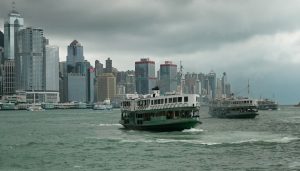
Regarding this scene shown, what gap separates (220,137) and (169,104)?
11.9 m

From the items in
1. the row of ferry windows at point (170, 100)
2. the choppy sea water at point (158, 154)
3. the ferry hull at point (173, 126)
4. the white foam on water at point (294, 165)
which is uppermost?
the row of ferry windows at point (170, 100)

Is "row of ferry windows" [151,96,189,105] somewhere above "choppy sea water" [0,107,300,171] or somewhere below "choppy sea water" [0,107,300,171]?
above

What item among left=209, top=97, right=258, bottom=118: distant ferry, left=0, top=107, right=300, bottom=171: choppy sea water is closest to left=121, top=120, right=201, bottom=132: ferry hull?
left=0, top=107, right=300, bottom=171: choppy sea water

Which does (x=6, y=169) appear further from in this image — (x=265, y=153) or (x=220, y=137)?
(x=220, y=137)

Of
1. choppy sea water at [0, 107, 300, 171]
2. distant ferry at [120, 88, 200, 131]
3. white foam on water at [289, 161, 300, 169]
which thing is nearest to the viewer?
white foam on water at [289, 161, 300, 169]

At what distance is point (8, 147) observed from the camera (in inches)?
→ 2813

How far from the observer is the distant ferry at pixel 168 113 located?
3435 inches

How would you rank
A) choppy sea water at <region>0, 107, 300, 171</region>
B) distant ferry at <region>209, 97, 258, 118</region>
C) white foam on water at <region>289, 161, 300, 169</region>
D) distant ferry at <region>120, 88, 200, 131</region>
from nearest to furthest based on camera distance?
white foam on water at <region>289, 161, 300, 169</region> < choppy sea water at <region>0, 107, 300, 171</region> < distant ferry at <region>120, 88, 200, 131</region> < distant ferry at <region>209, 97, 258, 118</region>

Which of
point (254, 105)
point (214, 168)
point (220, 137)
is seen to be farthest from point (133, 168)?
point (254, 105)

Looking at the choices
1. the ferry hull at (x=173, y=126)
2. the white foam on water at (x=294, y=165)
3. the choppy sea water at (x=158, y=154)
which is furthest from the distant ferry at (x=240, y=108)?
the white foam on water at (x=294, y=165)

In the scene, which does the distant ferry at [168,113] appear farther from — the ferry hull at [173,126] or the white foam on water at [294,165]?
the white foam on water at [294,165]

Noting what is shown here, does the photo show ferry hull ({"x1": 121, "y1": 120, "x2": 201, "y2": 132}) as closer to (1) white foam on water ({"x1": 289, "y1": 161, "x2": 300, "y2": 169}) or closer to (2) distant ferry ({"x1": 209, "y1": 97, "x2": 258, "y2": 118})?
(1) white foam on water ({"x1": 289, "y1": 161, "x2": 300, "y2": 169})

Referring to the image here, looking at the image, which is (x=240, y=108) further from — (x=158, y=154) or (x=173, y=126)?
(x=158, y=154)

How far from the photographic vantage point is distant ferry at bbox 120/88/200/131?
87.2m
